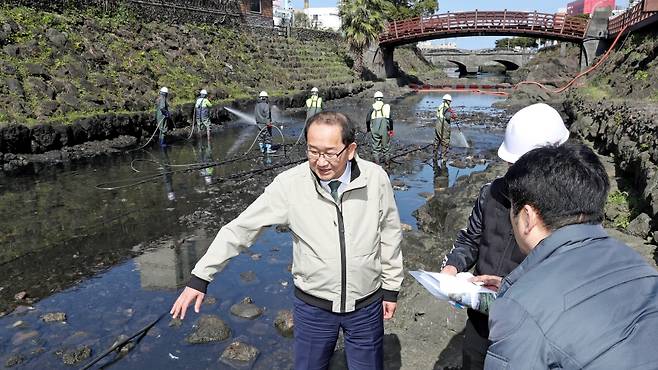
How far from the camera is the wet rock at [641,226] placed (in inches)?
238

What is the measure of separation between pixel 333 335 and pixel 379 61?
44.6 meters

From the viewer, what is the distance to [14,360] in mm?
4617

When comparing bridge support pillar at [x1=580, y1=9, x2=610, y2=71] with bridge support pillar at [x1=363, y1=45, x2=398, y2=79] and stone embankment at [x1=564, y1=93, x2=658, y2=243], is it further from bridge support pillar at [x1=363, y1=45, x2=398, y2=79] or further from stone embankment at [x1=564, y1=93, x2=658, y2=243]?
stone embankment at [x1=564, y1=93, x2=658, y2=243]

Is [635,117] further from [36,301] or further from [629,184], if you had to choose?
[36,301]

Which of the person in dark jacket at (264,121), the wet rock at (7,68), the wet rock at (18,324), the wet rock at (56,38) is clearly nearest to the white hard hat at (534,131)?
the wet rock at (18,324)

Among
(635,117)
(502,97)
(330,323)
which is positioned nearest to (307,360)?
(330,323)

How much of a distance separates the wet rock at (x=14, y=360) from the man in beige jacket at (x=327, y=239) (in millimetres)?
3061

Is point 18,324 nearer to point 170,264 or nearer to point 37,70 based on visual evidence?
point 170,264

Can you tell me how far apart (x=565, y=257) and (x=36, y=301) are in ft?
21.0

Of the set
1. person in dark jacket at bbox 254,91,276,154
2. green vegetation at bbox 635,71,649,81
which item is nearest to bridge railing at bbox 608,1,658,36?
green vegetation at bbox 635,71,649,81

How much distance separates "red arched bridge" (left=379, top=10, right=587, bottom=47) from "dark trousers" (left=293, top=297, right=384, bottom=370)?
42.3 meters

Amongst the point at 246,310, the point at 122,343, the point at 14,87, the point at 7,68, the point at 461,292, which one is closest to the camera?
the point at 461,292


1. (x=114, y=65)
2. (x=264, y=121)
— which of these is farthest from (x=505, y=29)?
(x=114, y=65)

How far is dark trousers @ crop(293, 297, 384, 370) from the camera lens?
2.83 meters
